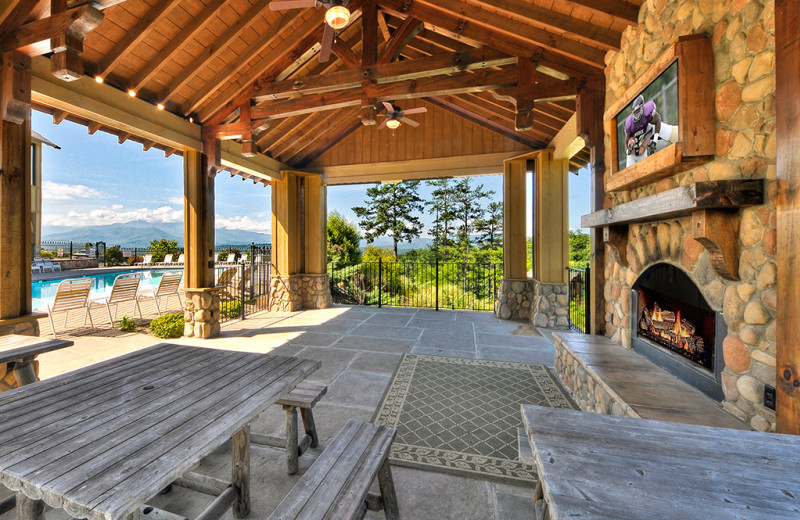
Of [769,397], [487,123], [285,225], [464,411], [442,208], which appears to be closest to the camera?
[769,397]

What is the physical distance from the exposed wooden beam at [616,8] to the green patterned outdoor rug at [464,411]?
341 centimetres

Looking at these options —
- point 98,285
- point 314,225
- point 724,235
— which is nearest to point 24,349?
point 724,235

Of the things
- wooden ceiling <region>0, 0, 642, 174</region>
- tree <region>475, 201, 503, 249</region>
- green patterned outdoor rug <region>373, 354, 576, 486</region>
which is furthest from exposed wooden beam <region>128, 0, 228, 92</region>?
tree <region>475, 201, 503, 249</region>

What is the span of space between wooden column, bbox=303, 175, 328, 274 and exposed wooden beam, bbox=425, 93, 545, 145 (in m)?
3.25

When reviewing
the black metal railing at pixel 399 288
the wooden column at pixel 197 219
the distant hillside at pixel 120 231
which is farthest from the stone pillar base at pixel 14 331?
the distant hillside at pixel 120 231

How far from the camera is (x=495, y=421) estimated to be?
2.60m

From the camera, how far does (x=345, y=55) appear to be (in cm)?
448

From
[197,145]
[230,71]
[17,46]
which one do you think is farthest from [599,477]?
[197,145]

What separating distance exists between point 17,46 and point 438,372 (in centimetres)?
A: 495

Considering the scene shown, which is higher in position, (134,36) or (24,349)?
(134,36)

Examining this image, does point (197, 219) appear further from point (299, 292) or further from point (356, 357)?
point (356, 357)

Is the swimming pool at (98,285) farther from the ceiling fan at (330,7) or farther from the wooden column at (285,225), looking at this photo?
the ceiling fan at (330,7)

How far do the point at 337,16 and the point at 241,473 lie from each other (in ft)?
12.5

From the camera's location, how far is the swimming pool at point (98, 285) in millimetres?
9344
